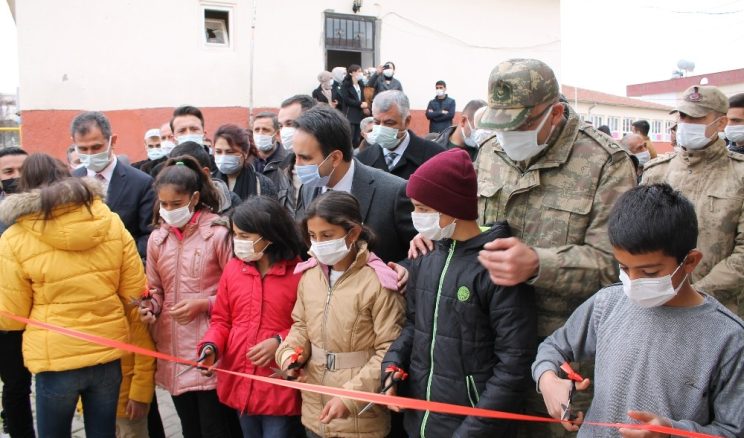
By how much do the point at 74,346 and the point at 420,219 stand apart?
88.9 inches

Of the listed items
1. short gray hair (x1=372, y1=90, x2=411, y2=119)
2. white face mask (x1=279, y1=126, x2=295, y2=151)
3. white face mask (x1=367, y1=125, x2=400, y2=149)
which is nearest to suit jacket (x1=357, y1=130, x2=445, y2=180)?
white face mask (x1=367, y1=125, x2=400, y2=149)

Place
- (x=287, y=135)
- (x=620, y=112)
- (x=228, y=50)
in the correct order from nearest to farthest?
1. (x=287, y=135)
2. (x=228, y=50)
3. (x=620, y=112)

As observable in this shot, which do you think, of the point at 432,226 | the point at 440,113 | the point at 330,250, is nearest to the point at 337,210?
the point at 330,250

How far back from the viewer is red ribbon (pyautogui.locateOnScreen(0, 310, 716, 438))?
5.88ft

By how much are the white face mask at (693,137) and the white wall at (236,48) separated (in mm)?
11034

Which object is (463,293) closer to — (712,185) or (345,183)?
(345,183)

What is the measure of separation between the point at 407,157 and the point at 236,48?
9257 millimetres

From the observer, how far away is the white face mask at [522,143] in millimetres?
2521

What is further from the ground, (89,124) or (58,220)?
(89,124)

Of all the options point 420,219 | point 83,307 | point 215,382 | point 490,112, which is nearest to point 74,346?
point 83,307

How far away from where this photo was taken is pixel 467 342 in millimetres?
2488

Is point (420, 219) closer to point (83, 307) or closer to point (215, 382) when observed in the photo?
point (215, 382)

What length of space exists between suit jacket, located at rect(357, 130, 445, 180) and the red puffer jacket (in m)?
2.03

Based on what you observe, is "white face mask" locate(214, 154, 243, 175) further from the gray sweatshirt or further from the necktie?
the gray sweatshirt
